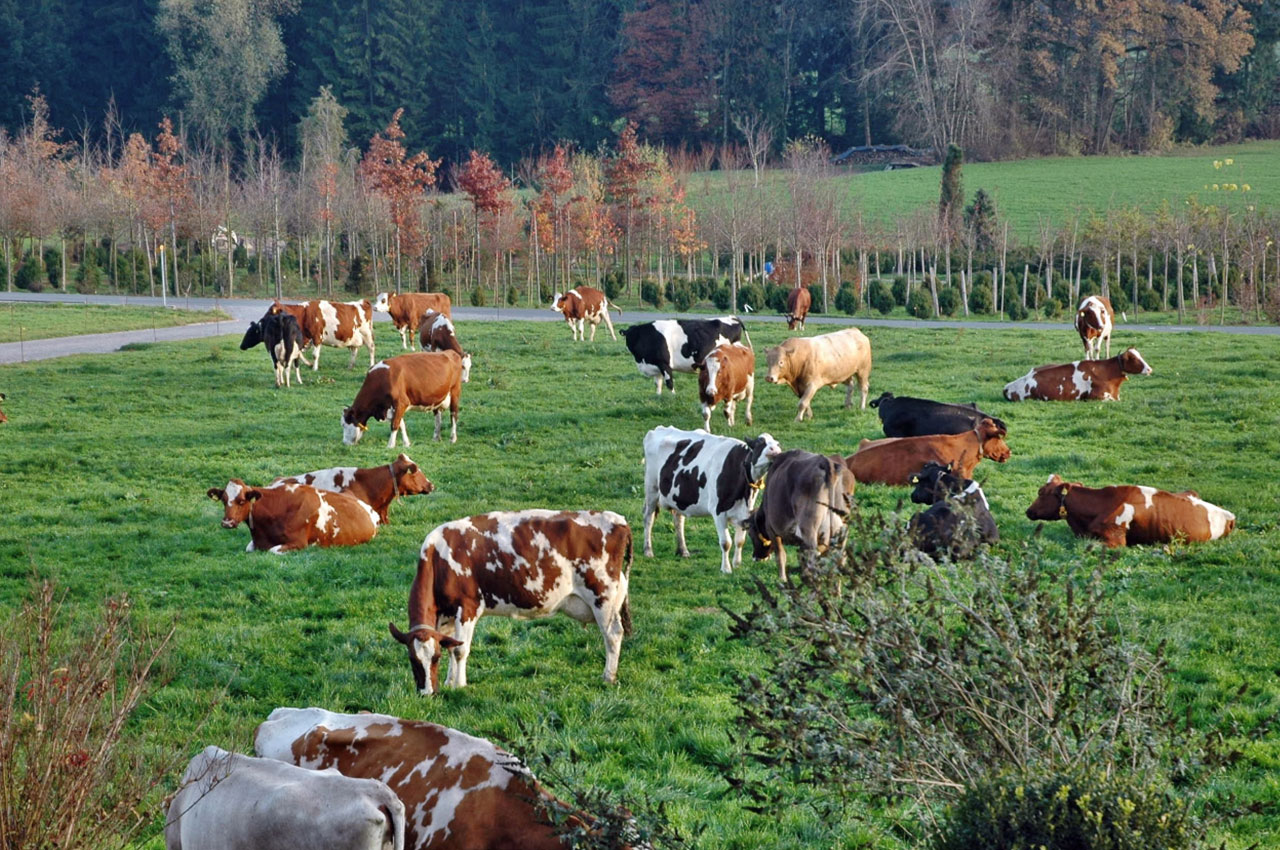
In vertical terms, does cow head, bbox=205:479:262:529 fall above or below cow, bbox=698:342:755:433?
below

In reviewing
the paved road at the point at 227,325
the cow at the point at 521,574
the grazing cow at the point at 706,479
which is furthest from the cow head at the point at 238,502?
the paved road at the point at 227,325

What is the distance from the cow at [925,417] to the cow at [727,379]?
280 centimetres

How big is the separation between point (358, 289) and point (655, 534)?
44451 millimetres

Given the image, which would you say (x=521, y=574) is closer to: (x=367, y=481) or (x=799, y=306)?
(x=367, y=481)

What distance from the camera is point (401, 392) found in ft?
62.3

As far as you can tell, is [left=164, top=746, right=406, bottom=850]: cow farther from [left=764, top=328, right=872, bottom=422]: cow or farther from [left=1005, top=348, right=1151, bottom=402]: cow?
[left=1005, top=348, right=1151, bottom=402]: cow

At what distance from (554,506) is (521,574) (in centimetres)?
543

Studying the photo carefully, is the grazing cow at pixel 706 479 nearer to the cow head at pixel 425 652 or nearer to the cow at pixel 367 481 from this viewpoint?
the cow at pixel 367 481

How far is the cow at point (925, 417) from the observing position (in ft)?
56.6

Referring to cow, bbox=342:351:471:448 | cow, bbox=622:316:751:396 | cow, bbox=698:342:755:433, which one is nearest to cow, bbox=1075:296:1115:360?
cow, bbox=622:316:751:396

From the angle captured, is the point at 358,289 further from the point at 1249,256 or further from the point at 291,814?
the point at 291,814

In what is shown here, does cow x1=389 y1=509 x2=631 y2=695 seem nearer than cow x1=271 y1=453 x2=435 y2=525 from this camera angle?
Yes

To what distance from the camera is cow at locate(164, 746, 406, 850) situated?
5.05 metres

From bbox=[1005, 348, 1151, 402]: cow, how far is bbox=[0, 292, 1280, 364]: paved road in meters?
12.5
